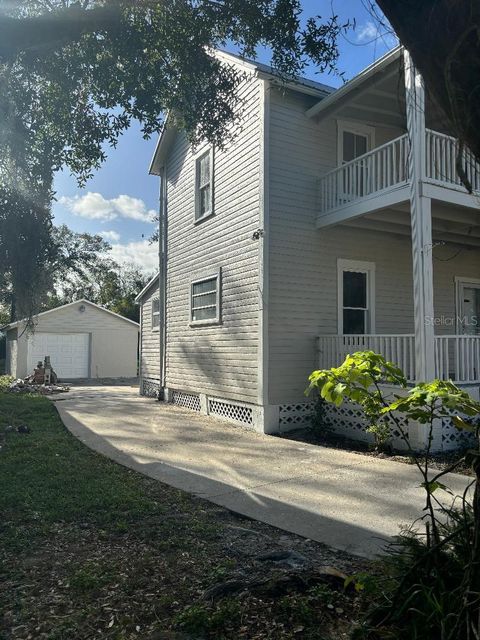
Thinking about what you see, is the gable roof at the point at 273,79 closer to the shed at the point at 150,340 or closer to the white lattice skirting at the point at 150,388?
the shed at the point at 150,340

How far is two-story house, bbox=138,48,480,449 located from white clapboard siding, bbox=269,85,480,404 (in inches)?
1.0

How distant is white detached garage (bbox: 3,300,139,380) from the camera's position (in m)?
24.4

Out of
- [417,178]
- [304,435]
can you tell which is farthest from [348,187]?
[304,435]

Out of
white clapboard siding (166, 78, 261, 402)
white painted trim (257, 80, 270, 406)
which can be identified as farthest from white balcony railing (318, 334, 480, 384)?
white clapboard siding (166, 78, 261, 402)

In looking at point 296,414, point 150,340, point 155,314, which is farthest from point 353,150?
point 150,340

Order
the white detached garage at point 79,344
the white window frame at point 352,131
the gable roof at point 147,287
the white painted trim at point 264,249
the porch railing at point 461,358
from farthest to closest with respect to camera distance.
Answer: the white detached garage at point 79,344, the gable roof at point 147,287, the white window frame at point 352,131, the white painted trim at point 264,249, the porch railing at point 461,358

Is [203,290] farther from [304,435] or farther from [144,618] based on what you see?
[144,618]

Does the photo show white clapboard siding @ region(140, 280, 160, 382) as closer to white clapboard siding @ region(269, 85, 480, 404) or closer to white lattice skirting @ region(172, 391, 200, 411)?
white lattice skirting @ region(172, 391, 200, 411)

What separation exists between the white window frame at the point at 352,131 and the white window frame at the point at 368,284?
2107mm

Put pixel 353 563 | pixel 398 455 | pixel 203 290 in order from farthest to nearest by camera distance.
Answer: pixel 203 290
pixel 398 455
pixel 353 563

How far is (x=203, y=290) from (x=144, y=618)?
9691 millimetres

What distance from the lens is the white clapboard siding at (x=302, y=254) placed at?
31.2ft

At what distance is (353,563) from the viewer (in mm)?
3564

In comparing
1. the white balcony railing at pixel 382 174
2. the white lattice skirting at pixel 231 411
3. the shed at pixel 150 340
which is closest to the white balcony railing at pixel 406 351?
the white lattice skirting at pixel 231 411
